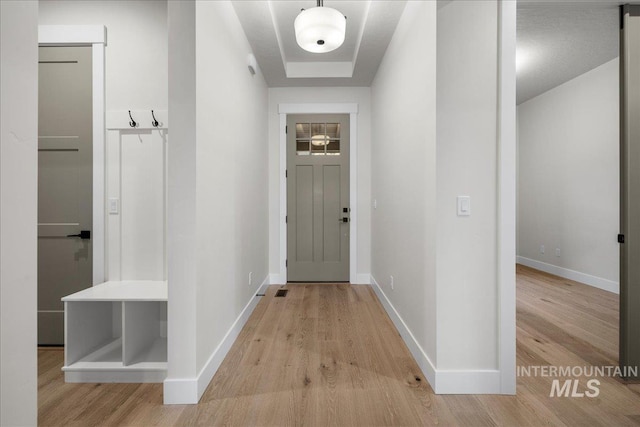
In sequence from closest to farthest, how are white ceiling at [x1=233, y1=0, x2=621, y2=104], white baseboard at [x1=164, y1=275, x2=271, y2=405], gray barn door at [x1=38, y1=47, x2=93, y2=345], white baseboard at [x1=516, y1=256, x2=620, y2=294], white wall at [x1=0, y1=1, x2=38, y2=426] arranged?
white wall at [x1=0, y1=1, x2=38, y2=426] < white baseboard at [x1=164, y1=275, x2=271, y2=405] < gray barn door at [x1=38, y1=47, x2=93, y2=345] < white ceiling at [x1=233, y1=0, x2=621, y2=104] < white baseboard at [x1=516, y1=256, x2=620, y2=294]

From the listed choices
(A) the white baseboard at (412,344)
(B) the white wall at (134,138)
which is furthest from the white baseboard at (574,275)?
(B) the white wall at (134,138)

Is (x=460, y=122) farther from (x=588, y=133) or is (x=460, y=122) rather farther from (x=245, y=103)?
(x=588, y=133)

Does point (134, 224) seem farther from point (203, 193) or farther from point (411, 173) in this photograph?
point (411, 173)

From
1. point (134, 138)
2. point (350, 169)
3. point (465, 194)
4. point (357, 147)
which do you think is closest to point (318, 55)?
point (357, 147)

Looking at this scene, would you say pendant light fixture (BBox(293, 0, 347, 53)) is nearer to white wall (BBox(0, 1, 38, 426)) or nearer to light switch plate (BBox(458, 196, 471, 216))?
light switch plate (BBox(458, 196, 471, 216))

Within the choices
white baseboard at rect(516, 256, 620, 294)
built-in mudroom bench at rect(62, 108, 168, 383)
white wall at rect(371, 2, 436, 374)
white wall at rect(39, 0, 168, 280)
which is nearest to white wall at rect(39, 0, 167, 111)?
white wall at rect(39, 0, 168, 280)

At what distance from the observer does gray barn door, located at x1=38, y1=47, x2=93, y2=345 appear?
242 centimetres

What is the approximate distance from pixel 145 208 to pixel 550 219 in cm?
569

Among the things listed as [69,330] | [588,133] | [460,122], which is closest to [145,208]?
[69,330]

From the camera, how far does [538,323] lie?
114 inches

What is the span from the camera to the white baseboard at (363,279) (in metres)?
4.34

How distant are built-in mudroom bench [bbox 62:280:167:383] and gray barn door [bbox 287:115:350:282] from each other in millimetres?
2335

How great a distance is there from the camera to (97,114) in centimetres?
235

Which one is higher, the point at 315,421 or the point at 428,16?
the point at 428,16
